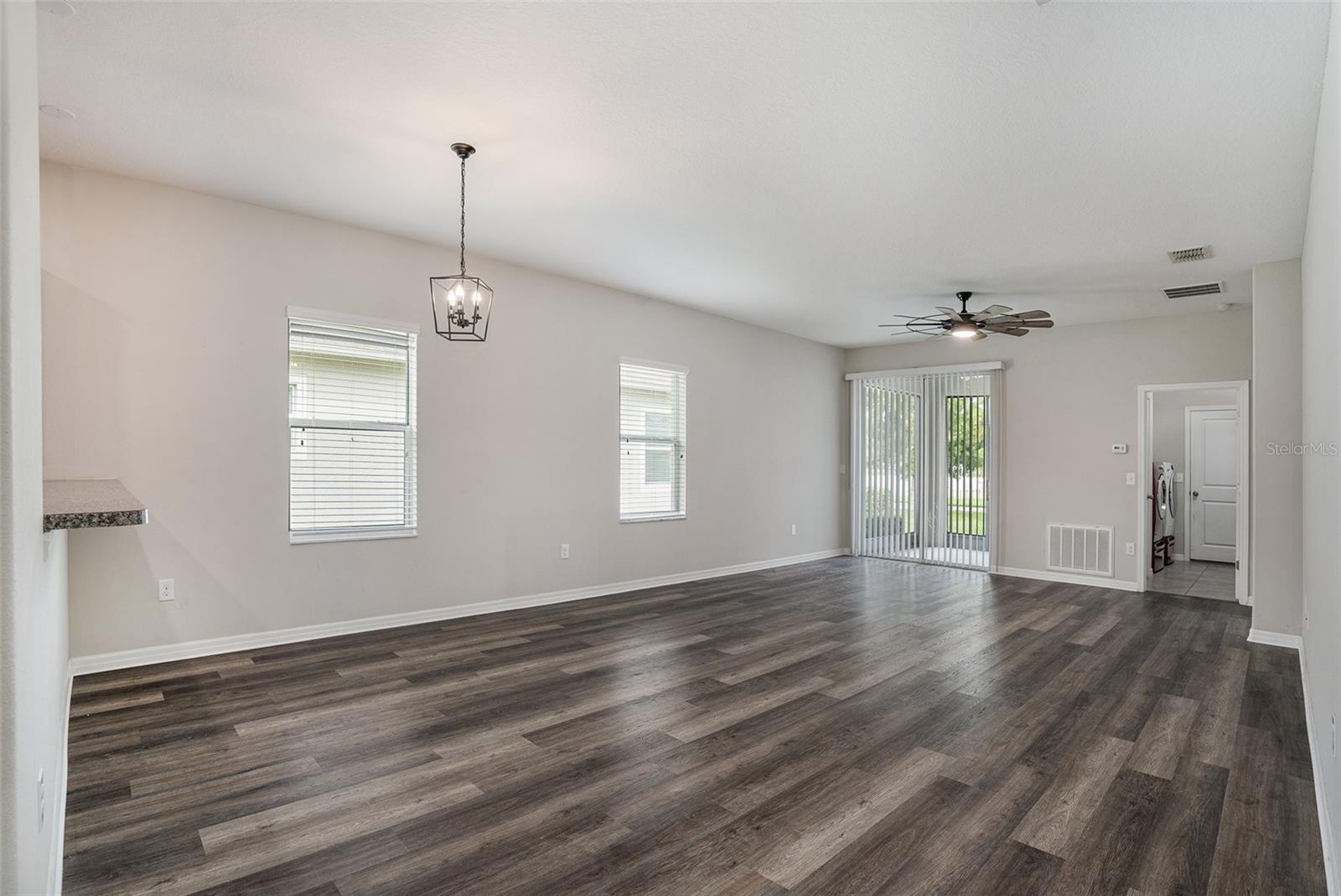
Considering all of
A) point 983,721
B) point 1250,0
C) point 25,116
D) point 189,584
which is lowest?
point 983,721

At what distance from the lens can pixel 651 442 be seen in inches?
267

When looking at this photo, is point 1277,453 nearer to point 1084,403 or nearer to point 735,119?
point 1084,403

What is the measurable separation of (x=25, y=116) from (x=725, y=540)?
6.64 m

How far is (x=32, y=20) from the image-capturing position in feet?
4.80

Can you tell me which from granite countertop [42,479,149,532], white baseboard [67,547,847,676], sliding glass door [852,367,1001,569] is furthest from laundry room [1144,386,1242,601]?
granite countertop [42,479,149,532]

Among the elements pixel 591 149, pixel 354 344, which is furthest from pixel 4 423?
pixel 354 344

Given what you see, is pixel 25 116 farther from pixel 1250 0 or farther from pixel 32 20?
pixel 1250 0

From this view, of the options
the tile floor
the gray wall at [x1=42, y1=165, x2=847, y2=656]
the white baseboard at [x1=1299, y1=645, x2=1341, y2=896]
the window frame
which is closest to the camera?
the white baseboard at [x1=1299, y1=645, x2=1341, y2=896]

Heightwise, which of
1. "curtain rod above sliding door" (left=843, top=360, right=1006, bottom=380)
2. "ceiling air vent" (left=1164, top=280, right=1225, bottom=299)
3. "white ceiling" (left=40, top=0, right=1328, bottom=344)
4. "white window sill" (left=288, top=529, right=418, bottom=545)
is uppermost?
"white ceiling" (left=40, top=0, right=1328, bottom=344)

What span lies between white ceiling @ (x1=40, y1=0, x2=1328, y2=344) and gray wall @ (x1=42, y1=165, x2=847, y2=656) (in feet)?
1.20

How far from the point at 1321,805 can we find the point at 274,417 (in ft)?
18.1

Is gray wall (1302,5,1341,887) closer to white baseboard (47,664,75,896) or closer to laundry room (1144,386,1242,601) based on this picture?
white baseboard (47,664,75,896)

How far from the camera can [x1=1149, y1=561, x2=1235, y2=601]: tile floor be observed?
22.4 feet

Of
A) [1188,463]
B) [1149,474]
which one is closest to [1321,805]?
[1149,474]
